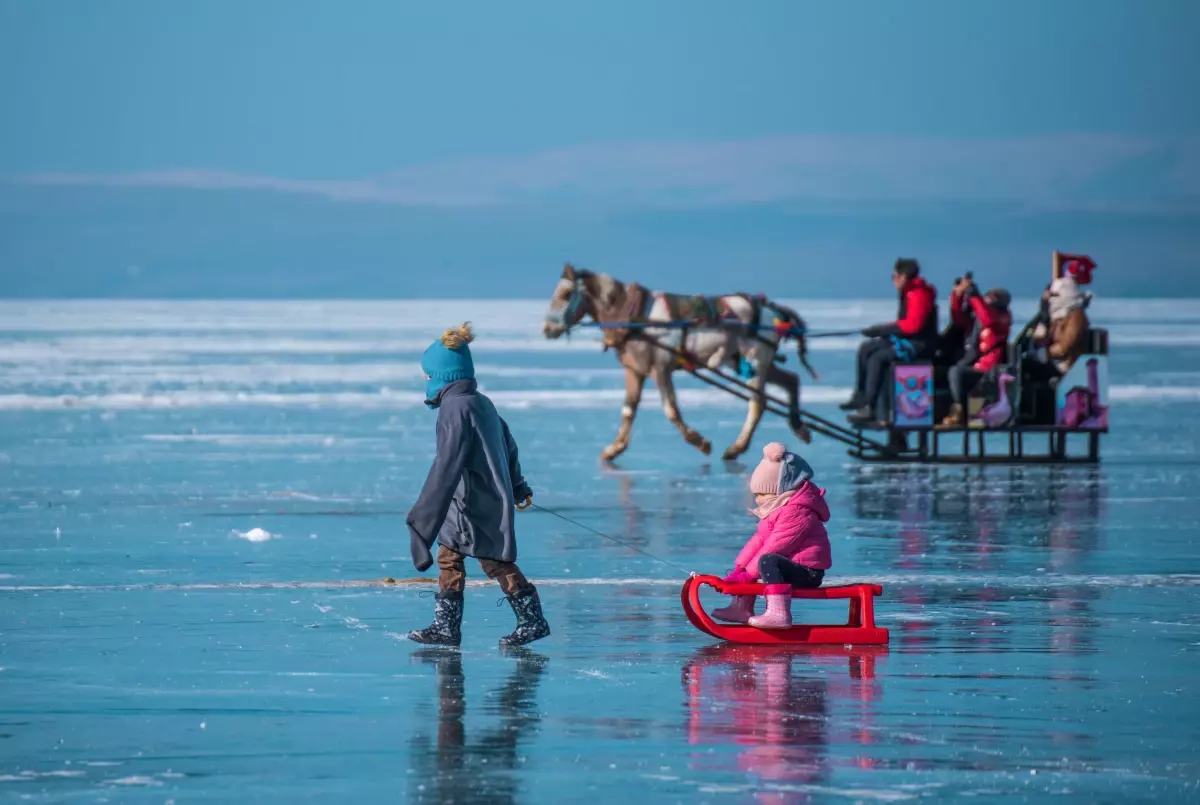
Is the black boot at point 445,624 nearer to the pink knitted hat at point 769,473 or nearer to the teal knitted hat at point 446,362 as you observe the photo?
the teal knitted hat at point 446,362

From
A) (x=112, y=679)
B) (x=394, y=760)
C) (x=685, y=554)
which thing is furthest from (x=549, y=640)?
(x=685, y=554)

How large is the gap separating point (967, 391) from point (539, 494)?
471 cm

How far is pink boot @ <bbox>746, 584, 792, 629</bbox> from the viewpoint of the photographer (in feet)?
31.3

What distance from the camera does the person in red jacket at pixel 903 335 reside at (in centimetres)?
2038

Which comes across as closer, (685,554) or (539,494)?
(685,554)

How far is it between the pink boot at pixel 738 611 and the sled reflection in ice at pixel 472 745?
1.08 meters

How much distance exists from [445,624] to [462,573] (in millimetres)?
227

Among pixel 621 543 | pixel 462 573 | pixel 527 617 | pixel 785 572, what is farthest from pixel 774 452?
pixel 621 543

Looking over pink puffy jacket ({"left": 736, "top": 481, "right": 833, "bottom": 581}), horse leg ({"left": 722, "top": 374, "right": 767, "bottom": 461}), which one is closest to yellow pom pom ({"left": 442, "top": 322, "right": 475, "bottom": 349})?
pink puffy jacket ({"left": 736, "top": 481, "right": 833, "bottom": 581})

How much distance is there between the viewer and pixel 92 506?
16250 millimetres

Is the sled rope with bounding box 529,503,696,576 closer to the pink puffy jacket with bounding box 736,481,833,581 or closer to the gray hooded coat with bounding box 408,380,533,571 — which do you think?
the pink puffy jacket with bounding box 736,481,833,581

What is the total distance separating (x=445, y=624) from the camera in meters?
9.50

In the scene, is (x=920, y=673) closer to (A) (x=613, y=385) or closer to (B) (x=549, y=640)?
(B) (x=549, y=640)

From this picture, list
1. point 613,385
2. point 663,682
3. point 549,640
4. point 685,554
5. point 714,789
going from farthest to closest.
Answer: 1. point 613,385
2. point 685,554
3. point 549,640
4. point 663,682
5. point 714,789
